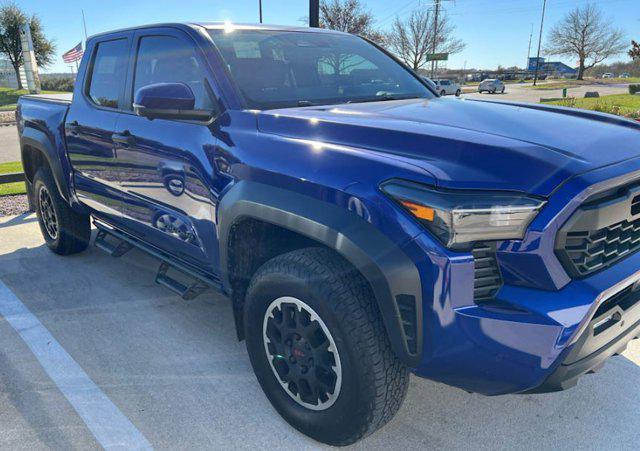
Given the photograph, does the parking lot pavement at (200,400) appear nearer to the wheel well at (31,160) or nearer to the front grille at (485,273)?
the front grille at (485,273)

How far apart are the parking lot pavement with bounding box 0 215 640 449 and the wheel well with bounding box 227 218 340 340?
44cm

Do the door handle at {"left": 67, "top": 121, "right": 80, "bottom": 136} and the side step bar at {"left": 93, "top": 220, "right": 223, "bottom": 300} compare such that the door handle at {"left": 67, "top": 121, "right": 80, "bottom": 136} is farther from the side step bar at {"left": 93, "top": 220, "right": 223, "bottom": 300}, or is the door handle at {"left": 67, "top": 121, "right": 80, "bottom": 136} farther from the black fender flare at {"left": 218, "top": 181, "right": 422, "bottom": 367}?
the black fender flare at {"left": 218, "top": 181, "right": 422, "bottom": 367}

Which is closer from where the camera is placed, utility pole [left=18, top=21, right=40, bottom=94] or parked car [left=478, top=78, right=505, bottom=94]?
utility pole [left=18, top=21, right=40, bottom=94]

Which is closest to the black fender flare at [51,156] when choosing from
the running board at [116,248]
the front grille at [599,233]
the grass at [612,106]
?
the running board at [116,248]

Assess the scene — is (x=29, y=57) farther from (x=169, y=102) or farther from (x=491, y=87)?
(x=491, y=87)

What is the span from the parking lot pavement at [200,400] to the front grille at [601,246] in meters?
0.97

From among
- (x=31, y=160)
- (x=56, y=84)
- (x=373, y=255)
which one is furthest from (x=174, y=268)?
(x=56, y=84)

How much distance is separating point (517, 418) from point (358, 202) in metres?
1.47

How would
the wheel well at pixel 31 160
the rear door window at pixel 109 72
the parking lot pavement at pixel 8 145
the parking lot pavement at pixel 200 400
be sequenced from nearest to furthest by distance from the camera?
1. the parking lot pavement at pixel 200 400
2. the rear door window at pixel 109 72
3. the wheel well at pixel 31 160
4. the parking lot pavement at pixel 8 145

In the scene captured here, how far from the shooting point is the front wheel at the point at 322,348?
2.00 m

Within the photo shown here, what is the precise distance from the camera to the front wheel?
1999mm

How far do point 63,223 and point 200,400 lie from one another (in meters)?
2.71

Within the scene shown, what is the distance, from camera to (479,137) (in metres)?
1.95

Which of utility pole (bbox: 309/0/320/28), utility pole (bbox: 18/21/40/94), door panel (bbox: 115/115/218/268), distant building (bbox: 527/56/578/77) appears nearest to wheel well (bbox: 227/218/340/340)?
door panel (bbox: 115/115/218/268)
